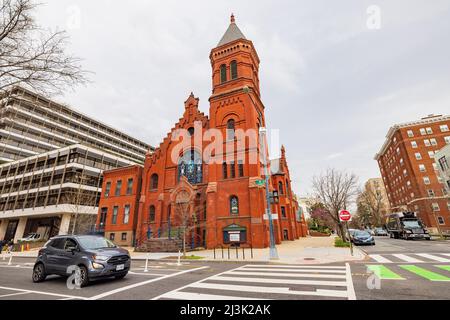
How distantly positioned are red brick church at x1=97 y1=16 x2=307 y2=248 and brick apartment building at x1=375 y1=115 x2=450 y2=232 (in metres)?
37.6

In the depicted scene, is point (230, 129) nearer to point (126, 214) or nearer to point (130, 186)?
point (130, 186)

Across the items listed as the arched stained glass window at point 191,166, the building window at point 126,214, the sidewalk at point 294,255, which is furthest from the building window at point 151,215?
the sidewalk at point 294,255

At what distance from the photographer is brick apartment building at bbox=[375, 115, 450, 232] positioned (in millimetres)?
47000

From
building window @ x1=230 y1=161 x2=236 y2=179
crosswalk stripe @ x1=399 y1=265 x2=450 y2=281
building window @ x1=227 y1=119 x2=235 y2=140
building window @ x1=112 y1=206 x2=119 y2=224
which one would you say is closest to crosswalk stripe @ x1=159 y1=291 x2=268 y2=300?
crosswalk stripe @ x1=399 y1=265 x2=450 y2=281

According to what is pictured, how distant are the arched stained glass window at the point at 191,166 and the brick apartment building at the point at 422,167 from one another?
50.5 meters

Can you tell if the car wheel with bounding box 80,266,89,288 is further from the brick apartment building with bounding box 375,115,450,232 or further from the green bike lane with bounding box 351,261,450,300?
the brick apartment building with bounding box 375,115,450,232

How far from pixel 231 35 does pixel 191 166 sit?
19.4 metres

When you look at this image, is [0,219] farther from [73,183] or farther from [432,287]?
[432,287]

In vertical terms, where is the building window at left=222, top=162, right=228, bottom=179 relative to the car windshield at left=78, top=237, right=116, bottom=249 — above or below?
above

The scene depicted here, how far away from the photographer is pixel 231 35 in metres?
30.7

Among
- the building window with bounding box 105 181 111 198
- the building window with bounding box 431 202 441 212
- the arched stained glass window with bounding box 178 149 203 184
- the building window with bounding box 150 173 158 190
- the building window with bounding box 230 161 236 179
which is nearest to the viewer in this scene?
the building window with bounding box 230 161 236 179

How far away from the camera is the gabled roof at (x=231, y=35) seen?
1176 inches
